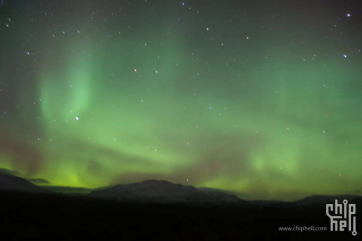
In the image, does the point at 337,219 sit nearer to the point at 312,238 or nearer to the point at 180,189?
the point at 312,238

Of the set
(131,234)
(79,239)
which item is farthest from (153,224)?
(79,239)

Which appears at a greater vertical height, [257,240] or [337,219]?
[337,219]

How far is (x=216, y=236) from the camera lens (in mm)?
13242

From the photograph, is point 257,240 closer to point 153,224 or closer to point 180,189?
point 153,224

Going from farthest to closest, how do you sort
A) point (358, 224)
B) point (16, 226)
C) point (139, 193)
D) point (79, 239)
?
point (139, 193)
point (358, 224)
point (16, 226)
point (79, 239)

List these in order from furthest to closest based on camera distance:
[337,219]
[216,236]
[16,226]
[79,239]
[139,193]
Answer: [139,193]
[337,219]
[216,236]
[16,226]
[79,239]

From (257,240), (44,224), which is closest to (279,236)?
(257,240)

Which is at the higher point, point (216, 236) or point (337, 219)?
point (337, 219)

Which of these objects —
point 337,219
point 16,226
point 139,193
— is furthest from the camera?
point 139,193

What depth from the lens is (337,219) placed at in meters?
14.9

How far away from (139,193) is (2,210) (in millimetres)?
140251

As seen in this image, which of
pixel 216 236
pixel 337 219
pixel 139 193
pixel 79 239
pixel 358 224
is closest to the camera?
pixel 79 239

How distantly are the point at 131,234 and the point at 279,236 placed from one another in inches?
290

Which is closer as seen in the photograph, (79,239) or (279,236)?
(79,239)
